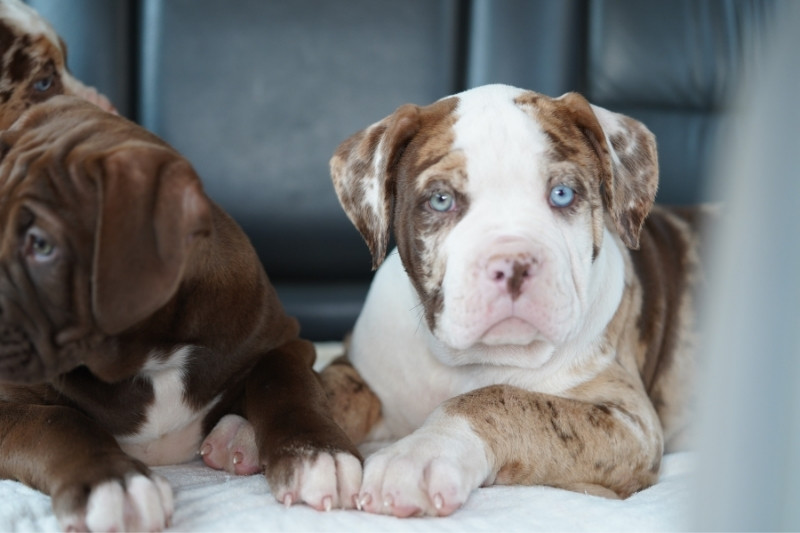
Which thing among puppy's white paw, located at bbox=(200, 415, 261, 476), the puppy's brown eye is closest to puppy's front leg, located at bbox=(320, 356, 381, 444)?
puppy's white paw, located at bbox=(200, 415, 261, 476)

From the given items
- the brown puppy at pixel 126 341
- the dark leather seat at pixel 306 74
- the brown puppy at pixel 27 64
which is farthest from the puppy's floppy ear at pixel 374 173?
the dark leather seat at pixel 306 74

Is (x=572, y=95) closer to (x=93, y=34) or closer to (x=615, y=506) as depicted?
(x=615, y=506)

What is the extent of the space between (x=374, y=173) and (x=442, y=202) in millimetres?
293

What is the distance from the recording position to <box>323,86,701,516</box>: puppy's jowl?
2369 millimetres

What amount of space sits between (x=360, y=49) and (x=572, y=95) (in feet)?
6.76

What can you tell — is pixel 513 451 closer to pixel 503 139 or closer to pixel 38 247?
pixel 503 139

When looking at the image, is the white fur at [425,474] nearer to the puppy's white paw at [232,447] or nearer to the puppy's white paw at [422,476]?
the puppy's white paw at [422,476]

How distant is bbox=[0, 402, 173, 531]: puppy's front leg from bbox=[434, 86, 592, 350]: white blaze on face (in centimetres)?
90

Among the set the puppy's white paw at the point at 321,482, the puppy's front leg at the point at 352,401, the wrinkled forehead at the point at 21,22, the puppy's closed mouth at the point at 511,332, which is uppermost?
the wrinkled forehead at the point at 21,22

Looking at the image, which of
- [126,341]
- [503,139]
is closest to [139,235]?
[126,341]

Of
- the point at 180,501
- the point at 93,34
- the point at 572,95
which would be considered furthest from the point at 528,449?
the point at 93,34

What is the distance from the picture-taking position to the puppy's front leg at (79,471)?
1933 millimetres

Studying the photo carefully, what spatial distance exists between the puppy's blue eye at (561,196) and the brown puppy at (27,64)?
72.0 inches

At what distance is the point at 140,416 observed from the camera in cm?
249
